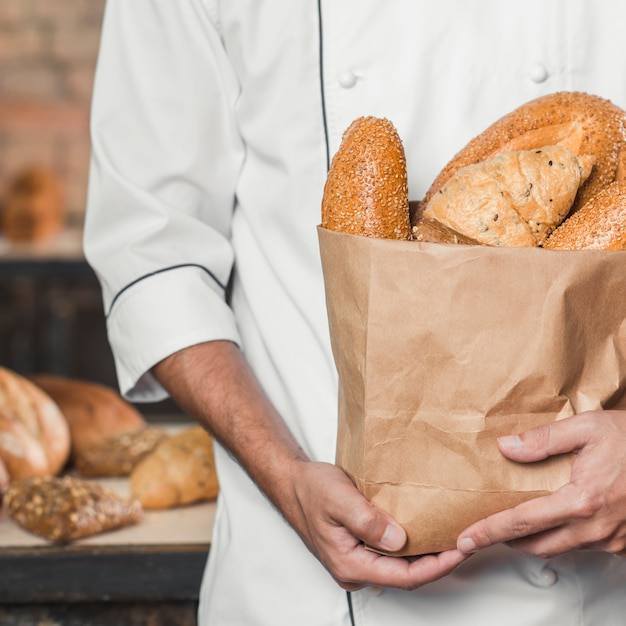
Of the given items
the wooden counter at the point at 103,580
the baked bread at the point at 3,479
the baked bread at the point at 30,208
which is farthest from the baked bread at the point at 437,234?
the baked bread at the point at 30,208

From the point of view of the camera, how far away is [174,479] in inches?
48.4

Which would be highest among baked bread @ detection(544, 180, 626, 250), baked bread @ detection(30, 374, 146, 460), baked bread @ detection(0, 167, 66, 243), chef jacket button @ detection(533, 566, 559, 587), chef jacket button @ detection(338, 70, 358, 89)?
chef jacket button @ detection(338, 70, 358, 89)

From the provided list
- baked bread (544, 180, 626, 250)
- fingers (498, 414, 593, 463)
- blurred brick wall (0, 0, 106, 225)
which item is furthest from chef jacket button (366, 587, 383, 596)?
blurred brick wall (0, 0, 106, 225)

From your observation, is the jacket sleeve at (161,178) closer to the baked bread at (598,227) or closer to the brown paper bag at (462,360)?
the brown paper bag at (462,360)

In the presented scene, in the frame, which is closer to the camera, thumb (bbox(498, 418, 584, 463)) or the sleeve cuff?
thumb (bbox(498, 418, 584, 463))

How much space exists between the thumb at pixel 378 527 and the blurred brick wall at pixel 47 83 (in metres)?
3.78

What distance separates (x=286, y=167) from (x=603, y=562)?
452mm

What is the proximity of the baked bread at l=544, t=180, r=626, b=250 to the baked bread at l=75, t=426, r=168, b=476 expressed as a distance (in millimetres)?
891

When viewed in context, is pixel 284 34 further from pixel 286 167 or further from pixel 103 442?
pixel 103 442

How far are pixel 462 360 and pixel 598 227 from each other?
126 millimetres

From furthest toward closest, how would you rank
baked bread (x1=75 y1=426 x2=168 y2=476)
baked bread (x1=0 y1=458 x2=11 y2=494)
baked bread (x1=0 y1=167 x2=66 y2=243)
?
baked bread (x1=0 y1=167 x2=66 y2=243) → baked bread (x1=75 y1=426 x2=168 y2=476) → baked bread (x1=0 y1=458 x2=11 y2=494)

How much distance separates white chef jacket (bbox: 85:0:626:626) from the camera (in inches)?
31.4

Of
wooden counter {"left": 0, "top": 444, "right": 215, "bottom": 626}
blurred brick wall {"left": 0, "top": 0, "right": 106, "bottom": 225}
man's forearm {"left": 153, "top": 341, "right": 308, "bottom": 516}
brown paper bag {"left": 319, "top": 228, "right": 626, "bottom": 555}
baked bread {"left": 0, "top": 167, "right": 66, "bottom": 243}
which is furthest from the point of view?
blurred brick wall {"left": 0, "top": 0, "right": 106, "bottom": 225}

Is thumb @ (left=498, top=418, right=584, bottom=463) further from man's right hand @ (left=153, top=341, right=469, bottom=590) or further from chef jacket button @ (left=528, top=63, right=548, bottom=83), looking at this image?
chef jacket button @ (left=528, top=63, right=548, bottom=83)
